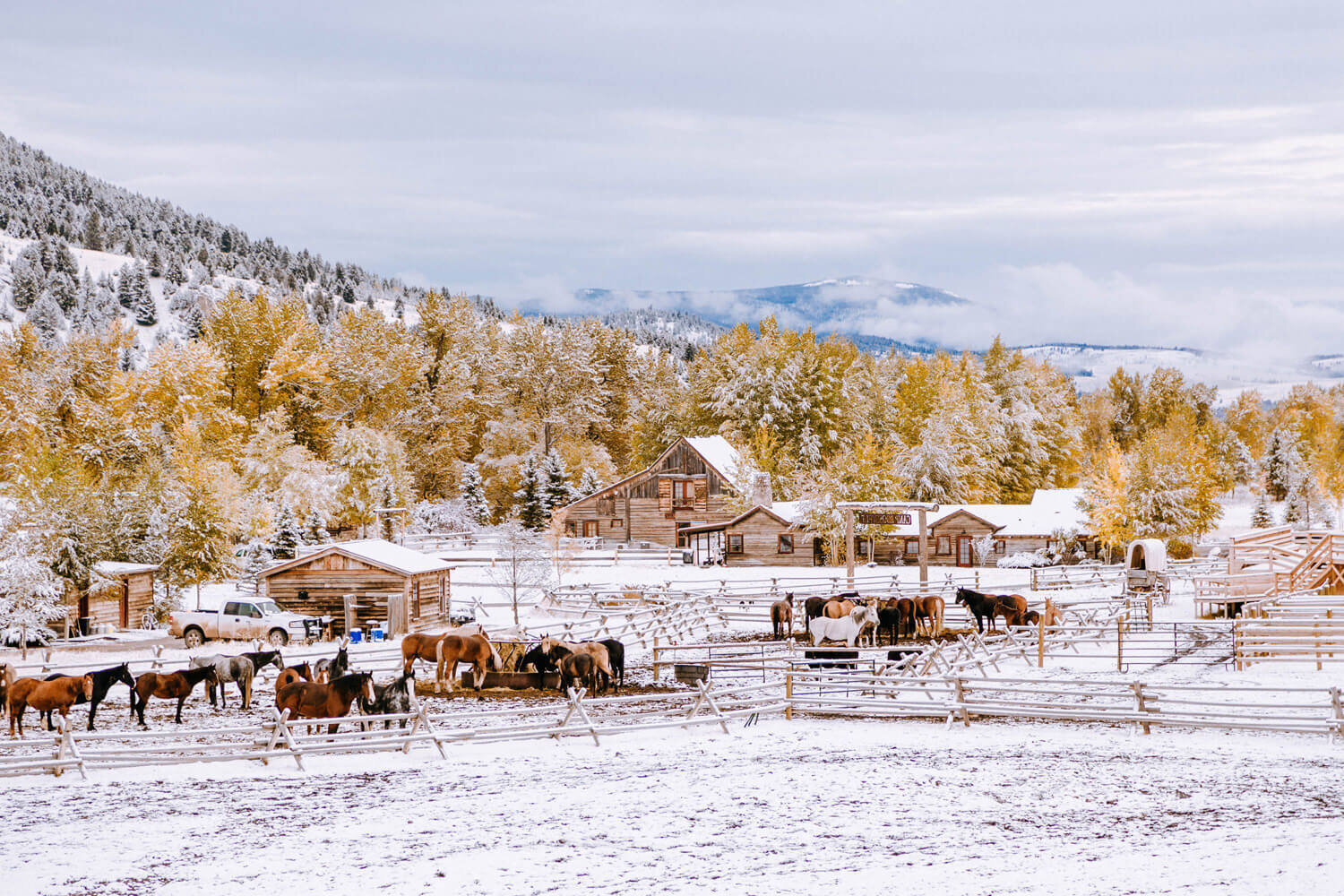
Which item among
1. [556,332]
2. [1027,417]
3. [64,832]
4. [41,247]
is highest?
Answer: [41,247]

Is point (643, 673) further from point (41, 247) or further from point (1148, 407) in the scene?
point (41, 247)

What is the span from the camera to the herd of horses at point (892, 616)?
3262 centimetres

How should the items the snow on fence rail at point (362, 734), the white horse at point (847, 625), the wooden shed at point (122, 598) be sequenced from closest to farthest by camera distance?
the snow on fence rail at point (362, 734) < the white horse at point (847, 625) < the wooden shed at point (122, 598)

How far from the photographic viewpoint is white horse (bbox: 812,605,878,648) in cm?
3238

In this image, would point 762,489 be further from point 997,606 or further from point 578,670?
point 578,670

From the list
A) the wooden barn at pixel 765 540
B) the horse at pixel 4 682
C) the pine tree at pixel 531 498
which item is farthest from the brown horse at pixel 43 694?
the pine tree at pixel 531 498

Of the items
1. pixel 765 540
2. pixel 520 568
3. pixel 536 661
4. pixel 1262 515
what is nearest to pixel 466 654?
pixel 536 661

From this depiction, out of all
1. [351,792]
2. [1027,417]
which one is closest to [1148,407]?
[1027,417]

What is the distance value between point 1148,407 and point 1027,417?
132ft

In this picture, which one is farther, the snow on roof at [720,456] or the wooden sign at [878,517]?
the snow on roof at [720,456]

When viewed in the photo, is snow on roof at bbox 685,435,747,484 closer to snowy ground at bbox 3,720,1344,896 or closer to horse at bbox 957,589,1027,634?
horse at bbox 957,589,1027,634

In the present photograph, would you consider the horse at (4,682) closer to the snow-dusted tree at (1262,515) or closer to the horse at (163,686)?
the horse at (163,686)

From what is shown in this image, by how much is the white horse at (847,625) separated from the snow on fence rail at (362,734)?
7437 millimetres

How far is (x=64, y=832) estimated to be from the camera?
1574 centimetres
